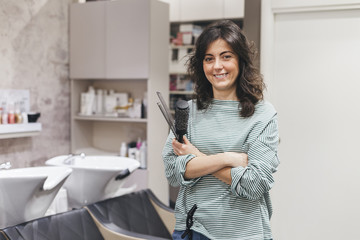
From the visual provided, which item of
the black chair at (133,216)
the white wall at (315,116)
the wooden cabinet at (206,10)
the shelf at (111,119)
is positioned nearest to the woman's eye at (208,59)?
the black chair at (133,216)

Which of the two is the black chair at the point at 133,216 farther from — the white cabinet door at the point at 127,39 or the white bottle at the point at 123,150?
the white cabinet door at the point at 127,39

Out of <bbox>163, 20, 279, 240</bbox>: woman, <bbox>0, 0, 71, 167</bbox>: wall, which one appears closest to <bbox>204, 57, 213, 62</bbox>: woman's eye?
<bbox>163, 20, 279, 240</bbox>: woman

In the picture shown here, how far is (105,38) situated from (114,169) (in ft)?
5.08

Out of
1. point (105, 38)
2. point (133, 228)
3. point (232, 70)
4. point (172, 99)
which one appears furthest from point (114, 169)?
point (172, 99)

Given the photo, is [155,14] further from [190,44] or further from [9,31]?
[190,44]

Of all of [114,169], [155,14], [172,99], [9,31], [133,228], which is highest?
[155,14]

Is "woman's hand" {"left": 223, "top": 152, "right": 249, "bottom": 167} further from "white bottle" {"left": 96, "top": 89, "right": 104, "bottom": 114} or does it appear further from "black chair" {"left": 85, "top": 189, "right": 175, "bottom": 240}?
"white bottle" {"left": 96, "top": 89, "right": 104, "bottom": 114}

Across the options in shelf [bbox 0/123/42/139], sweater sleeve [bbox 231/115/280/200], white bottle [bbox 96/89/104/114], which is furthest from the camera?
white bottle [bbox 96/89/104/114]

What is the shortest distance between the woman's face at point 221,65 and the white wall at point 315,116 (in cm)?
153

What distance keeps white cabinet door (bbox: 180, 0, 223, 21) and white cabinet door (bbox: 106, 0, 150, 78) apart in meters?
1.86

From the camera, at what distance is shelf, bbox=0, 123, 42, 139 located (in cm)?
261

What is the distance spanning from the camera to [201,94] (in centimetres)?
150

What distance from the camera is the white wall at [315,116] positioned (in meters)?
2.75

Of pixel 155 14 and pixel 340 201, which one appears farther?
pixel 155 14
